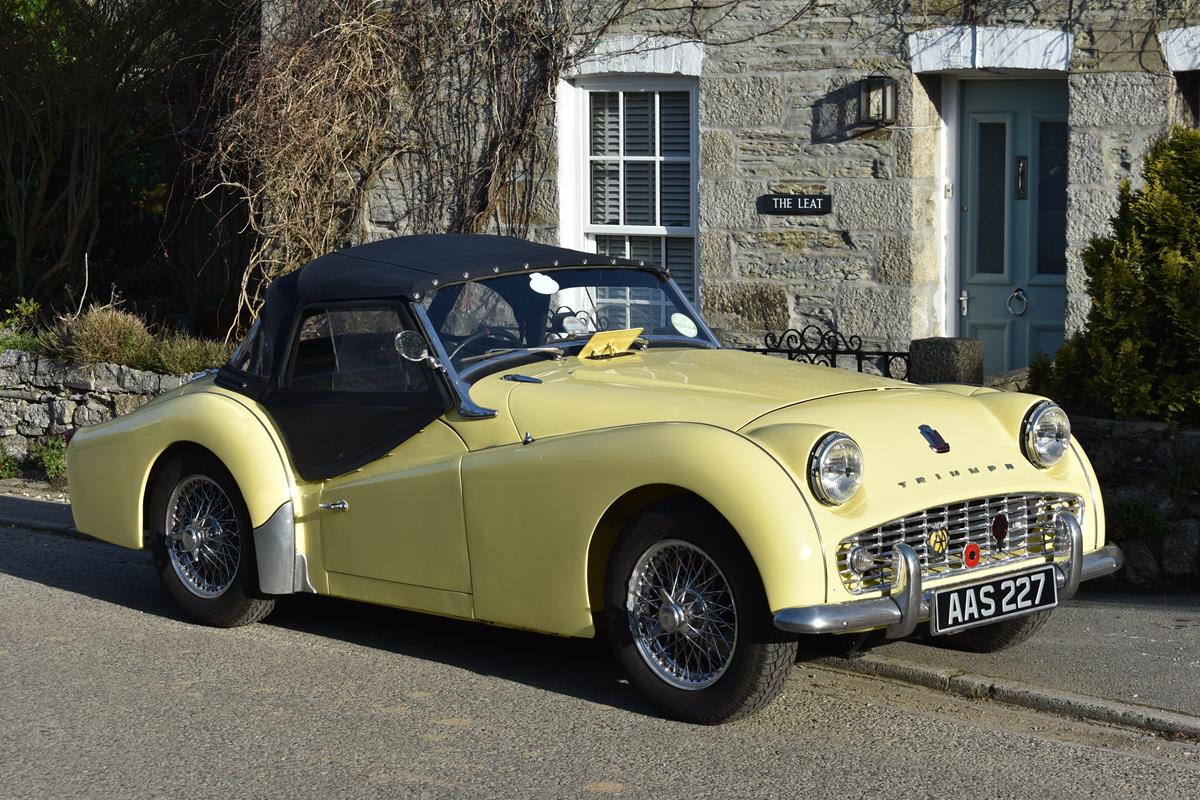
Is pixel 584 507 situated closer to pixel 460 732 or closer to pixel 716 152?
pixel 460 732

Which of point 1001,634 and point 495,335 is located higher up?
point 495,335

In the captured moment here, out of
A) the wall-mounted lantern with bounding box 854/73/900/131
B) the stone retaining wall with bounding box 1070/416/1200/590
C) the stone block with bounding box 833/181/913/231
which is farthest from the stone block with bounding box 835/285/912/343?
the stone retaining wall with bounding box 1070/416/1200/590

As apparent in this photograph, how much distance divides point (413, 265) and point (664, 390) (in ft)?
4.69

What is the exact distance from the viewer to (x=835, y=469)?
538 centimetres

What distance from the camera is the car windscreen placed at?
22.1ft

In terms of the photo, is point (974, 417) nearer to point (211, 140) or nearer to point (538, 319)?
point (538, 319)

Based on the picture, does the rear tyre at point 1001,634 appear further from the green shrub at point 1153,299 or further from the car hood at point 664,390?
the green shrub at point 1153,299

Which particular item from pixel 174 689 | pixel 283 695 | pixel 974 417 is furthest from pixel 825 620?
pixel 174 689

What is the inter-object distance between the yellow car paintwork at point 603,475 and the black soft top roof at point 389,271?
0.35 metres

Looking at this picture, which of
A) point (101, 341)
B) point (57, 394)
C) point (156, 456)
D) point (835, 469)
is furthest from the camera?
point (57, 394)

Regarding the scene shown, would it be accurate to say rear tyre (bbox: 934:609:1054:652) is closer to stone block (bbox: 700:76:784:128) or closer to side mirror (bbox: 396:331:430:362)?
side mirror (bbox: 396:331:430:362)

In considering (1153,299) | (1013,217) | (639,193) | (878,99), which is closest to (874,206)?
(878,99)

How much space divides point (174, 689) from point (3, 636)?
4.42 feet

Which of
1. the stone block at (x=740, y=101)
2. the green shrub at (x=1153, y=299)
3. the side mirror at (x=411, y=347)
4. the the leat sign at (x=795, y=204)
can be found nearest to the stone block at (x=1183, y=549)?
the green shrub at (x=1153, y=299)
